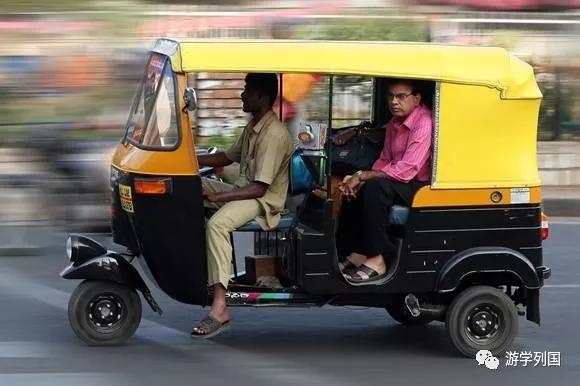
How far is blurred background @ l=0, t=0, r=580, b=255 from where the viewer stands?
13.3 meters

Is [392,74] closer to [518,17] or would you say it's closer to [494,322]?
[494,322]

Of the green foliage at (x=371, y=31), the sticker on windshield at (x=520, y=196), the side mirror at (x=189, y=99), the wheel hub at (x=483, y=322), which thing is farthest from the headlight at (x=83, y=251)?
the green foliage at (x=371, y=31)

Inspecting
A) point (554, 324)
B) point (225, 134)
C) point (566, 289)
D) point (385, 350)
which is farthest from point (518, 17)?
point (385, 350)

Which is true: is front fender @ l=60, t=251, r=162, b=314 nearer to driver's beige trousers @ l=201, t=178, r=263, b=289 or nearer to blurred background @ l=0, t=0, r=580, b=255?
driver's beige trousers @ l=201, t=178, r=263, b=289

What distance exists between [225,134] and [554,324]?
4064mm

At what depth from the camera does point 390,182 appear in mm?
6121

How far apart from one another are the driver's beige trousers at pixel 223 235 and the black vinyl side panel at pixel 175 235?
1.6 inches

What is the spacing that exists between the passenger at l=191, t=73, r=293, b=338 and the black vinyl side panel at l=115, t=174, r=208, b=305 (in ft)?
0.26

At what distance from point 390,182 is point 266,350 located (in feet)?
4.16

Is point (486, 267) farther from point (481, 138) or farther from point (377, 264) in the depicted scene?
point (481, 138)

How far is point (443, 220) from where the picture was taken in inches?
243

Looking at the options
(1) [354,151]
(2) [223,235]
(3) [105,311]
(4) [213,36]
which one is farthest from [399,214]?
(4) [213,36]

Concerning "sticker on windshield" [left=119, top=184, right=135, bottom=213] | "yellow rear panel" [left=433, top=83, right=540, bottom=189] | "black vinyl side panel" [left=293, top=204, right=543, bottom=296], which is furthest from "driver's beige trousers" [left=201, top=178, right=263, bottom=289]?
"yellow rear panel" [left=433, top=83, right=540, bottom=189]

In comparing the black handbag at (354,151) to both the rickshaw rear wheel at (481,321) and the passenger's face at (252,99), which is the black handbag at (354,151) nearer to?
the passenger's face at (252,99)
